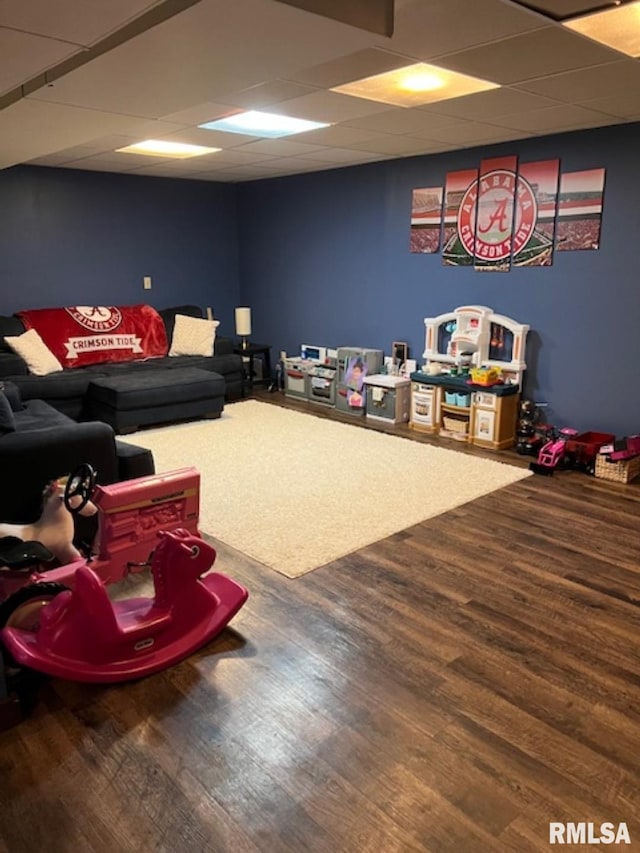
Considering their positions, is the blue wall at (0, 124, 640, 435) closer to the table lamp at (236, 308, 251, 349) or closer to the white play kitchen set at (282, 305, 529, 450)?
the white play kitchen set at (282, 305, 529, 450)

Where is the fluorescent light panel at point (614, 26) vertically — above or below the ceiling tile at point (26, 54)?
above

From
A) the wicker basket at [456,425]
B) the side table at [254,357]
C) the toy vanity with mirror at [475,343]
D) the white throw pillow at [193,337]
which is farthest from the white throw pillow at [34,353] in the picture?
the wicker basket at [456,425]

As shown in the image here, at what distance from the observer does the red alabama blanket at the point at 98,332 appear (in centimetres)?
604

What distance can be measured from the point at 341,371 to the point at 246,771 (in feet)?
15.5

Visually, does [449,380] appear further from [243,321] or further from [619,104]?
[243,321]

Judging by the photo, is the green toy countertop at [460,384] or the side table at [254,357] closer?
the green toy countertop at [460,384]

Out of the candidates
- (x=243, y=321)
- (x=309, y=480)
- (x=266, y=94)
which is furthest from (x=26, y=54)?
(x=243, y=321)

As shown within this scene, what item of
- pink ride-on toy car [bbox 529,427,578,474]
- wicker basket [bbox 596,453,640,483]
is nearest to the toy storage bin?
pink ride-on toy car [bbox 529,427,578,474]

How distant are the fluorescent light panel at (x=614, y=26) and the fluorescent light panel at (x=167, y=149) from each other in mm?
3242

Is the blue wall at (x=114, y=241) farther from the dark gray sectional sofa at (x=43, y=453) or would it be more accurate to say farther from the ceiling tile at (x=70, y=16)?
the ceiling tile at (x=70, y=16)

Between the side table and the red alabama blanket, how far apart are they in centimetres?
89

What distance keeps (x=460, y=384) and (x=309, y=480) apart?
1.71 meters

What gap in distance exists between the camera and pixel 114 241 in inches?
266

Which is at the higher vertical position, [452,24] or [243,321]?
[452,24]
